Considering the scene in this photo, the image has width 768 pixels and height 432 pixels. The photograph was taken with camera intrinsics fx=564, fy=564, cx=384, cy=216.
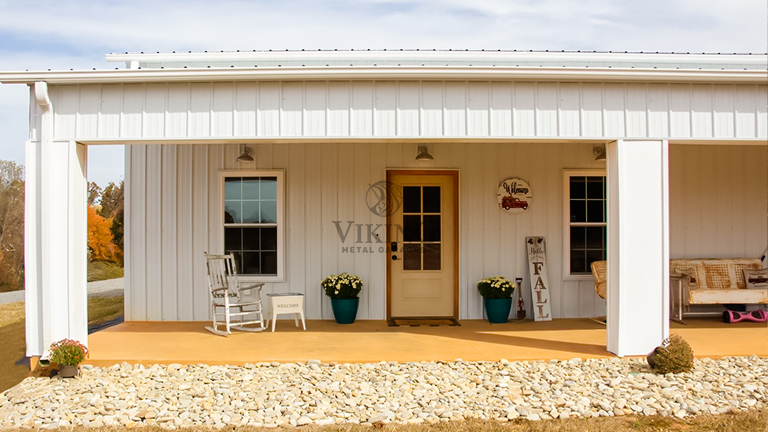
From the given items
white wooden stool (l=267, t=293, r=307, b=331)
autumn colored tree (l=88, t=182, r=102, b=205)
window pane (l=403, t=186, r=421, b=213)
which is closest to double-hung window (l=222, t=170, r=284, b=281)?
white wooden stool (l=267, t=293, r=307, b=331)

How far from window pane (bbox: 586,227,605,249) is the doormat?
2.08m

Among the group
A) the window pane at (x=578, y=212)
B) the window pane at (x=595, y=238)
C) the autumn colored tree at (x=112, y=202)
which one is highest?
the autumn colored tree at (x=112, y=202)

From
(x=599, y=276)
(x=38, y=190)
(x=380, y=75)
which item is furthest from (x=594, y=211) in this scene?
(x=38, y=190)

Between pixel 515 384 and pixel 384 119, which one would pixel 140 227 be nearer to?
pixel 384 119

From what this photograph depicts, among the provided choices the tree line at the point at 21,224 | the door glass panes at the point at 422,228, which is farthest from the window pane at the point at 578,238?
the tree line at the point at 21,224

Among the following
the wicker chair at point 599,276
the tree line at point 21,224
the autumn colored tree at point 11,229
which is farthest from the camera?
the tree line at point 21,224

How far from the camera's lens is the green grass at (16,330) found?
5.32m

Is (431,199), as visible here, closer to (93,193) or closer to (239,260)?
(239,260)

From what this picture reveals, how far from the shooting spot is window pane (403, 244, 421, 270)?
7.33 metres

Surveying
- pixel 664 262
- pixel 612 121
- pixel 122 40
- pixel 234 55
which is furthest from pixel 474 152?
pixel 122 40

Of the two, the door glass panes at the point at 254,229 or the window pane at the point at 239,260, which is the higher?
the door glass panes at the point at 254,229

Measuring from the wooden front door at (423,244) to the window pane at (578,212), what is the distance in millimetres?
1548

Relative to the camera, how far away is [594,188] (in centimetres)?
743

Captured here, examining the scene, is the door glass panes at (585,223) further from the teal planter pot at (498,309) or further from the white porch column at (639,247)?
the white porch column at (639,247)
